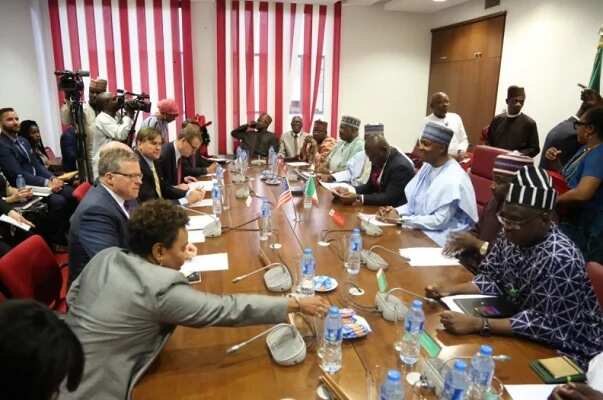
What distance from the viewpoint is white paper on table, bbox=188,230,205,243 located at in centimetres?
238

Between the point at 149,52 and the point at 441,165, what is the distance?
15.3ft

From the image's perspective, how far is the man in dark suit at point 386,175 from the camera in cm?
328

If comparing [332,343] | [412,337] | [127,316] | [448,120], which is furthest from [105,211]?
[448,120]

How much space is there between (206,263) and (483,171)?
9.76 ft

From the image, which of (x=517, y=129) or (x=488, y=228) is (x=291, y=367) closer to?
(x=488, y=228)

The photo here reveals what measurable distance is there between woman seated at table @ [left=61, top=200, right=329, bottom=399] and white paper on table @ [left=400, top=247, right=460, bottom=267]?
2.89 ft

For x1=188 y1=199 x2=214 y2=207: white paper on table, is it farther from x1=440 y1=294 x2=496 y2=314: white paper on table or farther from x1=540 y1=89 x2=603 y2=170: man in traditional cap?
x1=540 y1=89 x2=603 y2=170: man in traditional cap

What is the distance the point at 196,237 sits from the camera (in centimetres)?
243

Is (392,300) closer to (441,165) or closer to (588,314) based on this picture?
(588,314)

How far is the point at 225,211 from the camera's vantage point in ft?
9.96

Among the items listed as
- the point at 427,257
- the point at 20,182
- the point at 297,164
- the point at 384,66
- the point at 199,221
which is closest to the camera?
the point at 427,257

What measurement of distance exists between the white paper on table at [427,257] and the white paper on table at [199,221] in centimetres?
119

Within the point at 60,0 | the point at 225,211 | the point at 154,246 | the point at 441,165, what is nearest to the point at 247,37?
the point at 60,0

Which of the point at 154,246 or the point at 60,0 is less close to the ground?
the point at 60,0
